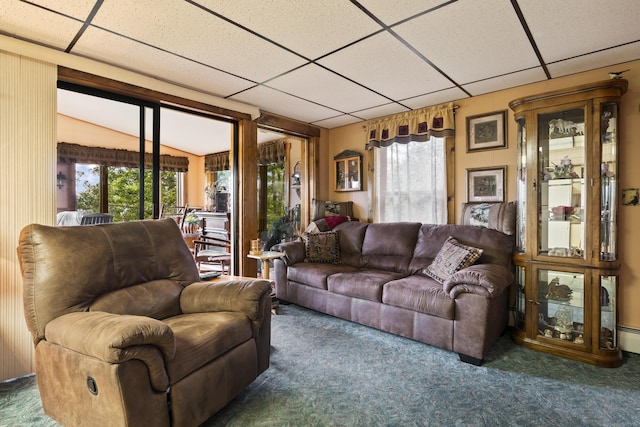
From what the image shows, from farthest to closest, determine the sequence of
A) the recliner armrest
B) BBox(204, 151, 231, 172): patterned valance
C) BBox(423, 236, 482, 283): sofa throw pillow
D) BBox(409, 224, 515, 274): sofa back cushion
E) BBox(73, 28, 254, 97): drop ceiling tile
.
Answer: BBox(204, 151, 231, 172): patterned valance
BBox(409, 224, 515, 274): sofa back cushion
BBox(423, 236, 482, 283): sofa throw pillow
BBox(73, 28, 254, 97): drop ceiling tile
the recliner armrest

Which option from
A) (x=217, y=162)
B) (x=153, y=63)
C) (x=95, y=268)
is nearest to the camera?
(x=95, y=268)

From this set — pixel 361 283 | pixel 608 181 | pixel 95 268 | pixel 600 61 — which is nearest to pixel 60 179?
pixel 95 268

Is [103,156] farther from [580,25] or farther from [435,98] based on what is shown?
[580,25]

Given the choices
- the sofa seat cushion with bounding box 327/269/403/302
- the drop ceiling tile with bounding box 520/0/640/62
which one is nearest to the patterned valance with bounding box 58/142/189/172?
the sofa seat cushion with bounding box 327/269/403/302

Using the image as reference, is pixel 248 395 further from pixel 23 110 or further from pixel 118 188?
pixel 23 110

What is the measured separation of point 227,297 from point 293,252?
5.63 ft

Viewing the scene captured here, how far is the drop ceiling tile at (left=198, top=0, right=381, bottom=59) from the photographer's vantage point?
187cm

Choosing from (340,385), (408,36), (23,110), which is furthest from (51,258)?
(408,36)

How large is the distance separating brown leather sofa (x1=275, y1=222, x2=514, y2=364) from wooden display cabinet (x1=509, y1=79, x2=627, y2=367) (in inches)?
9.7

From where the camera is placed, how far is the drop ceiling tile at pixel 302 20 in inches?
73.7

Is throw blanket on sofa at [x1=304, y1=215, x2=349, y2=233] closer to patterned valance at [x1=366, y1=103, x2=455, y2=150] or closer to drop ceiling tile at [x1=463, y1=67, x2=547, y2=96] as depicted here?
patterned valance at [x1=366, y1=103, x2=455, y2=150]

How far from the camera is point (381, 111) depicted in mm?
3994

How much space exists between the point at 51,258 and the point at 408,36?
8.35 ft

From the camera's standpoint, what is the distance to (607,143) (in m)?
2.55
